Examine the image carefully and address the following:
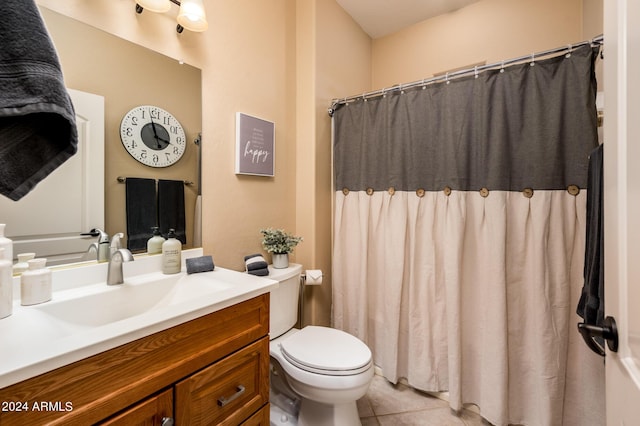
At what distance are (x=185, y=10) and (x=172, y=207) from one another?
2.95 feet

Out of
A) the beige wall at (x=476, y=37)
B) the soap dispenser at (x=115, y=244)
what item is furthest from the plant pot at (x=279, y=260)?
the beige wall at (x=476, y=37)

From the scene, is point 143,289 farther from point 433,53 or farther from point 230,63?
point 433,53

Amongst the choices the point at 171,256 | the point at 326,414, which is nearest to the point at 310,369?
the point at 326,414

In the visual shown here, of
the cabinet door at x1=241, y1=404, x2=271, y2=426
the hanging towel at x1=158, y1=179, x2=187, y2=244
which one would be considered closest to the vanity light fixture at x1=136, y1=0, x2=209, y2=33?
the hanging towel at x1=158, y1=179, x2=187, y2=244

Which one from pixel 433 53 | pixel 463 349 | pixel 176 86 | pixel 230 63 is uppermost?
pixel 433 53

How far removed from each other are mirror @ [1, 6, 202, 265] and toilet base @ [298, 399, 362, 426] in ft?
3.27

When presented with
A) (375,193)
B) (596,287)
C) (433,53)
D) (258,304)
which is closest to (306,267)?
(375,193)

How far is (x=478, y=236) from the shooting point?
1473 mm

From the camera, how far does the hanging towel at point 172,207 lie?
1.28m

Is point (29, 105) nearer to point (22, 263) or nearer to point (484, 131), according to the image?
point (22, 263)

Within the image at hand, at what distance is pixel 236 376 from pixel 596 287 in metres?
1.25

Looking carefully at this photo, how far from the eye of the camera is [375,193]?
1812 millimetres

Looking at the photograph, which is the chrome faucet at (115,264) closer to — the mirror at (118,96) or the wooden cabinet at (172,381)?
the mirror at (118,96)

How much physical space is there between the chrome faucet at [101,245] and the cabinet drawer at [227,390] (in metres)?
0.63
